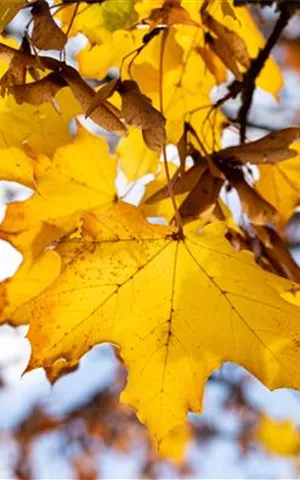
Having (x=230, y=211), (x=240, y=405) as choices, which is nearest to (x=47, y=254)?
(x=230, y=211)

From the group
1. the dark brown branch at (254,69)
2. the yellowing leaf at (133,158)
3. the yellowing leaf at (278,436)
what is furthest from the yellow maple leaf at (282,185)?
the yellowing leaf at (278,436)

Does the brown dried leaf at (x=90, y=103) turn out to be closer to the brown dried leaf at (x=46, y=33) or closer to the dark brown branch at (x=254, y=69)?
the brown dried leaf at (x=46, y=33)

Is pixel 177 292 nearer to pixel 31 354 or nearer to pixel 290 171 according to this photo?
pixel 31 354

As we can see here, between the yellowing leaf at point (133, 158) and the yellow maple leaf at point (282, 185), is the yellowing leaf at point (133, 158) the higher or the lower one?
the higher one

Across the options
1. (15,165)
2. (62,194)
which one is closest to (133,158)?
(62,194)

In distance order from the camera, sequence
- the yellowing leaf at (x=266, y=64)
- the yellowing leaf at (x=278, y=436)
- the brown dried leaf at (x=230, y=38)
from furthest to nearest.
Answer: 1. the yellowing leaf at (x=278, y=436)
2. the yellowing leaf at (x=266, y=64)
3. the brown dried leaf at (x=230, y=38)

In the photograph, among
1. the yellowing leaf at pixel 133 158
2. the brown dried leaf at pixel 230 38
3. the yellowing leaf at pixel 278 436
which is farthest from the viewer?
the yellowing leaf at pixel 278 436

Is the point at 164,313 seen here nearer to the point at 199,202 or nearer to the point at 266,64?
the point at 199,202

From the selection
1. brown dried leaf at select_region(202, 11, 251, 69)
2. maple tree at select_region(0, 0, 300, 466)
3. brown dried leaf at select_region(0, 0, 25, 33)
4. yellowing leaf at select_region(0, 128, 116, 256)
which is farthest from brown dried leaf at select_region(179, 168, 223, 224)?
brown dried leaf at select_region(0, 0, 25, 33)
